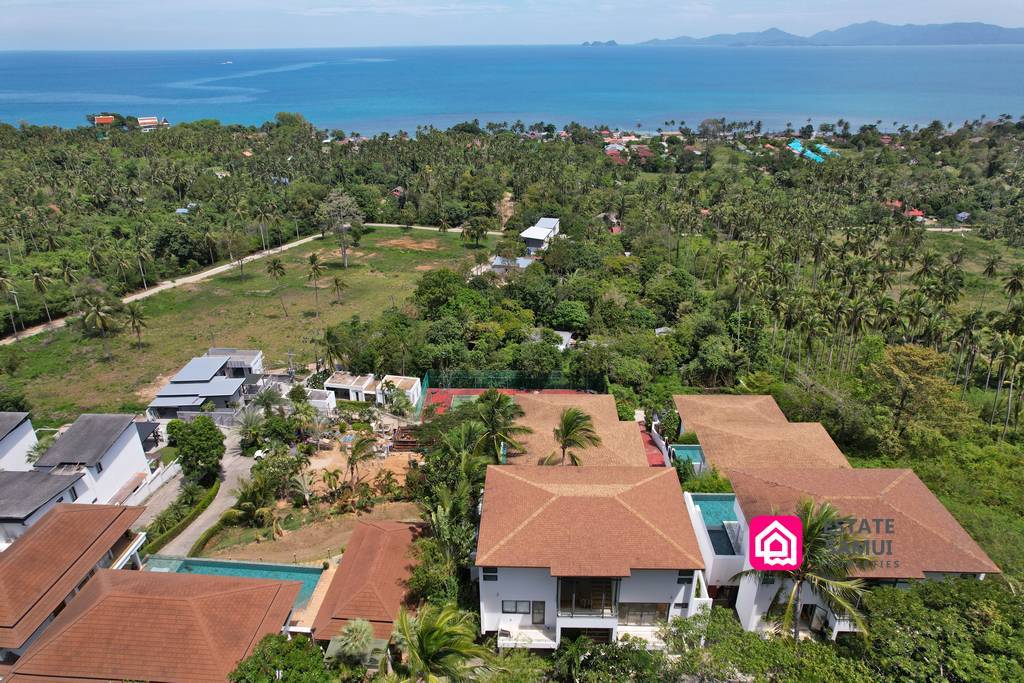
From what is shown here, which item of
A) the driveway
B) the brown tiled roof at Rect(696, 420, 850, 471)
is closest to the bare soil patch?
the driveway

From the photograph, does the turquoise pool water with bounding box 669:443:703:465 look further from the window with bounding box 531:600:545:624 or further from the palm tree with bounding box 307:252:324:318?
the palm tree with bounding box 307:252:324:318

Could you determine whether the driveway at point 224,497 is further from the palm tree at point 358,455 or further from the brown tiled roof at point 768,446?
the brown tiled roof at point 768,446

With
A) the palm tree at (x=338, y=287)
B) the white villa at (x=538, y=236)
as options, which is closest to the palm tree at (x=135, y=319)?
the palm tree at (x=338, y=287)

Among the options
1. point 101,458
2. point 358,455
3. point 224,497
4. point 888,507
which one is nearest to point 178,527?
point 224,497

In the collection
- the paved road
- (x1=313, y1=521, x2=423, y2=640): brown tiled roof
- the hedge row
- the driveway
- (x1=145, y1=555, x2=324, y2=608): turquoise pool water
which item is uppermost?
(x1=313, y1=521, x2=423, y2=640): brown tiled roof

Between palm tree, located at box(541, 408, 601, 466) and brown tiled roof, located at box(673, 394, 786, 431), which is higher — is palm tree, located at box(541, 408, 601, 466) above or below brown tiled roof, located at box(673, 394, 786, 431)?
above

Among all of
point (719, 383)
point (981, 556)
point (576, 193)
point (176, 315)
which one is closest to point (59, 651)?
point (981, 556)

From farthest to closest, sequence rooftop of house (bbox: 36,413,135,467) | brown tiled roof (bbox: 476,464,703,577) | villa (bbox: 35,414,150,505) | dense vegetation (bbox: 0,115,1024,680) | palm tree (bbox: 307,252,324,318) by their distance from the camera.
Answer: palm tree (bbox: 307,252,324,318), rooftop of house (bbox: 36,413,135,467), villa (bbox: 35,414,150,505), dense vegetation (bbox: 0,115,1024,680), brown tiled roof (bbox: 476,464,703,577)
